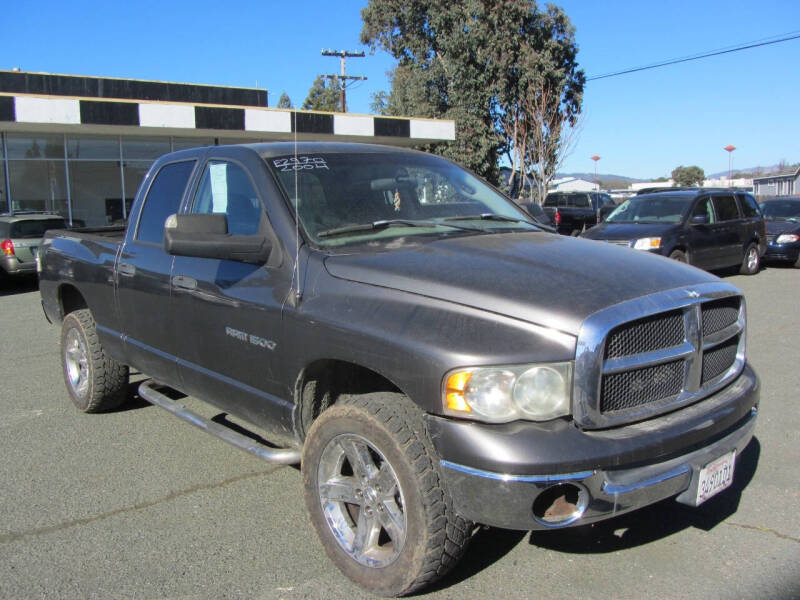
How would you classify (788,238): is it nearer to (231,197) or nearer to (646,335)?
(646,335)

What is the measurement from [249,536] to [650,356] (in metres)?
2.11

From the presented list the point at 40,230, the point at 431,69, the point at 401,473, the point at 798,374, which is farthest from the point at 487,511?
Result: the point at 431,69

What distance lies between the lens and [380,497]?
2820mm

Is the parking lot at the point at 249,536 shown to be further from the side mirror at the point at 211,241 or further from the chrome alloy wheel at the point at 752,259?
the chrome alloy wheel at the point at 752,259

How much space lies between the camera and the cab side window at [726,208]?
1330cm

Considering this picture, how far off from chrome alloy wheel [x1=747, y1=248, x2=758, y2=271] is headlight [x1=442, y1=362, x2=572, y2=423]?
1353 centimetres

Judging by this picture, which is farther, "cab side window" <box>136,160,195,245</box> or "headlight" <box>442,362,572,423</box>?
"cab side window" <box>136,160,195,245</box>

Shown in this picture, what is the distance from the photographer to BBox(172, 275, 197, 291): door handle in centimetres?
380

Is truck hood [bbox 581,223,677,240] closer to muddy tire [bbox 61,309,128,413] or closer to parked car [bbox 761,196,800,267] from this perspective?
parked car [bbox 761,196,800,267]

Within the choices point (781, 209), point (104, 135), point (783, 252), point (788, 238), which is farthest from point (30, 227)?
point (781, 209)

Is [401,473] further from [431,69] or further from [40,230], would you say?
[431,69]

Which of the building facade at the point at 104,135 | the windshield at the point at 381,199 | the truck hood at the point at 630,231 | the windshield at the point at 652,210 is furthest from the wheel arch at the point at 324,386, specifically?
the building facade at the point at 104,135

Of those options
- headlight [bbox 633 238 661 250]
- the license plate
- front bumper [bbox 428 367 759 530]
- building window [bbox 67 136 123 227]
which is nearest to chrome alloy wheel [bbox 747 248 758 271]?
headlight [bbox 633 238 661 250]

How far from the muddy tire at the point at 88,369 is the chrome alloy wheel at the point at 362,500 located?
278 cm
